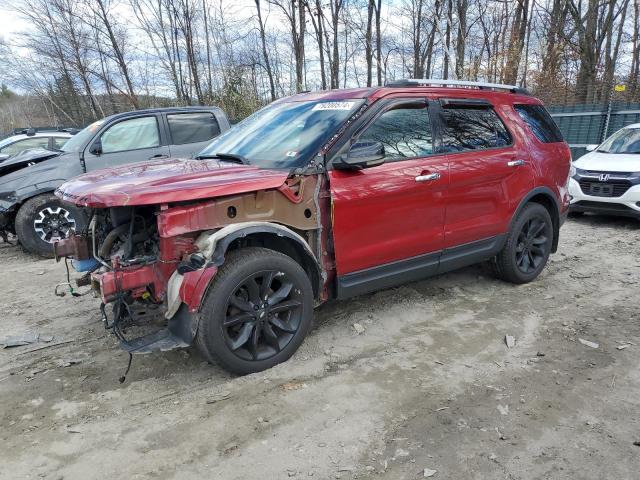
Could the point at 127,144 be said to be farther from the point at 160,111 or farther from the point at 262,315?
the point at 262,315

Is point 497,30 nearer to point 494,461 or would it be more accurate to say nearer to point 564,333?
point 564,333

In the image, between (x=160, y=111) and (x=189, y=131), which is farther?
(x=189, y=131)

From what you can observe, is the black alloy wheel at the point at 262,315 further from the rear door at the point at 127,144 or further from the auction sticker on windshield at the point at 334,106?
the rear door at the point at 127,144

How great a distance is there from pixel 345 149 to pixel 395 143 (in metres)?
0.54

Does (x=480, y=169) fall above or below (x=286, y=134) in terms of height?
below

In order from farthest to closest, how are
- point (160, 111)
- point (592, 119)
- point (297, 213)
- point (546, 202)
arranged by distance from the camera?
point (592, 119)
point (160, 111)
point (546, 202)
point (297, 213)

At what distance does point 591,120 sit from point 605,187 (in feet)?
21.5

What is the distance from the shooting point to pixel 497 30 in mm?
25641

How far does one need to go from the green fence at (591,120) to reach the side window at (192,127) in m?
10.5

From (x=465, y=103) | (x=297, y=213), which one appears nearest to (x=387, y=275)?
(x=297, y=213)

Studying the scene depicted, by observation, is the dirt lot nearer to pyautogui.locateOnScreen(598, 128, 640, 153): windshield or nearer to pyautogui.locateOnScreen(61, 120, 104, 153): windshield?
Answer: pyautogui.locateOnScreen(61, 120, 104, 153): windshield

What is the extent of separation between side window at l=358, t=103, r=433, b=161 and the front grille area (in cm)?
529

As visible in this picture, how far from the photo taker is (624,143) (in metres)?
8.48

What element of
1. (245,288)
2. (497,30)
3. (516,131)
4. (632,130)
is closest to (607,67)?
(497,30)
